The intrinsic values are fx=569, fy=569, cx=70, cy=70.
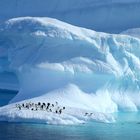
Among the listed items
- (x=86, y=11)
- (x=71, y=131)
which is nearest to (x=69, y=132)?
(x=71, y=131)

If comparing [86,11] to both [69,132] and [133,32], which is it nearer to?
[133,32]

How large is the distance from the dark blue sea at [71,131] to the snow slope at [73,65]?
2.51 meters

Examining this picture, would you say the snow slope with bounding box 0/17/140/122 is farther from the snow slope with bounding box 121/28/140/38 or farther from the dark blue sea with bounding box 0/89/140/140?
the snow slope with bounding box 121/28/140/38

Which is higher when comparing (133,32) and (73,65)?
(133,32)

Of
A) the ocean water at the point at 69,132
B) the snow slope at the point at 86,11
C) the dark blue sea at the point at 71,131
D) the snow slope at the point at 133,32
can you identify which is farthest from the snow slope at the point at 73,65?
the snow slope at the point at 86,11

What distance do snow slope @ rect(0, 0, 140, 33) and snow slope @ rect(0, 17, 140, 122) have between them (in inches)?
238

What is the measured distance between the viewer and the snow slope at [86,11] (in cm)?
3195

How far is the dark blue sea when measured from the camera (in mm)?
17939

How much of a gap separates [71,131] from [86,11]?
15.0 meters

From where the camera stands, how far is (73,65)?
961 inches

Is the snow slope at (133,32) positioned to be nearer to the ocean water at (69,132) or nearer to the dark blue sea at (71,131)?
the dark blue sea at (71,131)

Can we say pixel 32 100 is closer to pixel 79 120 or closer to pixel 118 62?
pixel 79 120

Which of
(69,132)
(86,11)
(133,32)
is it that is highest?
(86,11)

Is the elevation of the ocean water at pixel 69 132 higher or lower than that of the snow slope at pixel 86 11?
lower
